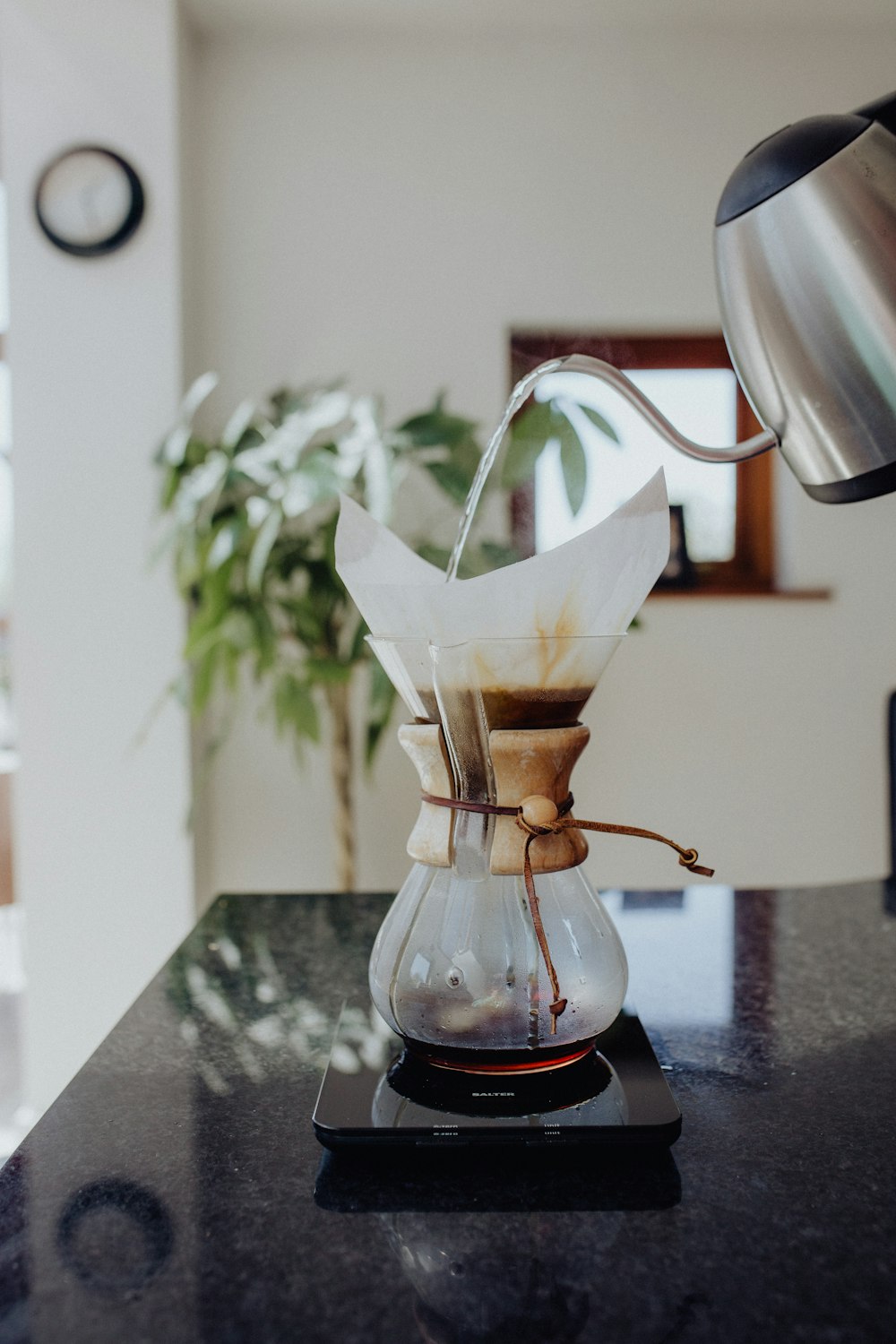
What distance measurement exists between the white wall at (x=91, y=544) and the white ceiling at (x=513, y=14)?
0.71ft

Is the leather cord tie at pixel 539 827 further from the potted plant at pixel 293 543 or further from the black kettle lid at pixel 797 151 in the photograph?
the potted plant at pixel 293 543

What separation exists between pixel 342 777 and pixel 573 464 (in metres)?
1.39

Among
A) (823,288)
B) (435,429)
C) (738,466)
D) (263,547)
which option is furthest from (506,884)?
(738,466)

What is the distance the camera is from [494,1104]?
55 centimetres

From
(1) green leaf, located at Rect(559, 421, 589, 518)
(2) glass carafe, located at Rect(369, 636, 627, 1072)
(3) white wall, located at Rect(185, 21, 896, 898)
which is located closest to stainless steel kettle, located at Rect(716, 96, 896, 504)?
(2) glass carafe, located at Rect(369, 636, 627, 1072)

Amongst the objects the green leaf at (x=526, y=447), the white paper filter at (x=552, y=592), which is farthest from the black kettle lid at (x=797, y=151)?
the green leaf at (x=526, y=447)

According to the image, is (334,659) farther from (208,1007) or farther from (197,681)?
(208,1007)

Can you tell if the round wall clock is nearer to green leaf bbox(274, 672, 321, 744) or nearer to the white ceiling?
the white ceiling

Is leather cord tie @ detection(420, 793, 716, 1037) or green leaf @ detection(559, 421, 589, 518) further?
green leaf @ detection(559, 421, 589, 518)

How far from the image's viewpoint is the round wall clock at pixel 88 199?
2.36 metres

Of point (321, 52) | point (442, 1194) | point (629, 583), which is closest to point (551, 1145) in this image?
point (442, 1194)

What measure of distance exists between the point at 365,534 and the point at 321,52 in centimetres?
240

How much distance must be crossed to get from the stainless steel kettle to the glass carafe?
0.16 metres

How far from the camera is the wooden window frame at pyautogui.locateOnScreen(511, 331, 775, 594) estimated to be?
2732 mm
